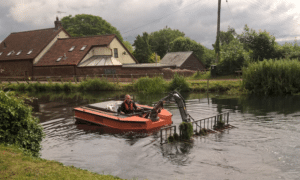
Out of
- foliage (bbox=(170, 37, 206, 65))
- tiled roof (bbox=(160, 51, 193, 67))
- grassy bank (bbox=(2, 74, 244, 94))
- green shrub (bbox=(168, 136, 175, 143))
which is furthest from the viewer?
foliage (bbox=(170, 37, 206, 65))

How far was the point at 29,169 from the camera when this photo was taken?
7078mm

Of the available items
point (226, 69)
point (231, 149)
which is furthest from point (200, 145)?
point (226, 69)

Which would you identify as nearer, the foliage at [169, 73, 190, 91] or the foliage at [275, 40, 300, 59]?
the foliage at [169, 73, 190, 91]

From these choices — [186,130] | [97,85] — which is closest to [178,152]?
[186,130]

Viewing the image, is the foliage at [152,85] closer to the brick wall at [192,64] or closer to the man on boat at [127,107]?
the man on boat at [127,107]

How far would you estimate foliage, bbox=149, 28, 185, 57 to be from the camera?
267ft

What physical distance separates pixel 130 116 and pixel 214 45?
37195 millimetres

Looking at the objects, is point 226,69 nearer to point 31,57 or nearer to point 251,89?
point 251,89

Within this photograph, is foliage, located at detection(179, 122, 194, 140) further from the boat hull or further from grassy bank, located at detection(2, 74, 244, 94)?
grassy bank, located at detection(2, 74, 244, 94)

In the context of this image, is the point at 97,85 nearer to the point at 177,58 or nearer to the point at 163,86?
the point at 163,86

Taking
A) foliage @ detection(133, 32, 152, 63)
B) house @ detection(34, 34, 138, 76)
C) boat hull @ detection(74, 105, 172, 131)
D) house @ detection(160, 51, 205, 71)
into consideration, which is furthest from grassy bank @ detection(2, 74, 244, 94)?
foliage @ detection(133, 32, 152, 63)

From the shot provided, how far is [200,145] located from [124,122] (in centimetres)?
435

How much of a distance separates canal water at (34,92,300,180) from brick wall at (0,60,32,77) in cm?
3608

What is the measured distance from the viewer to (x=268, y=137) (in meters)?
12.3
